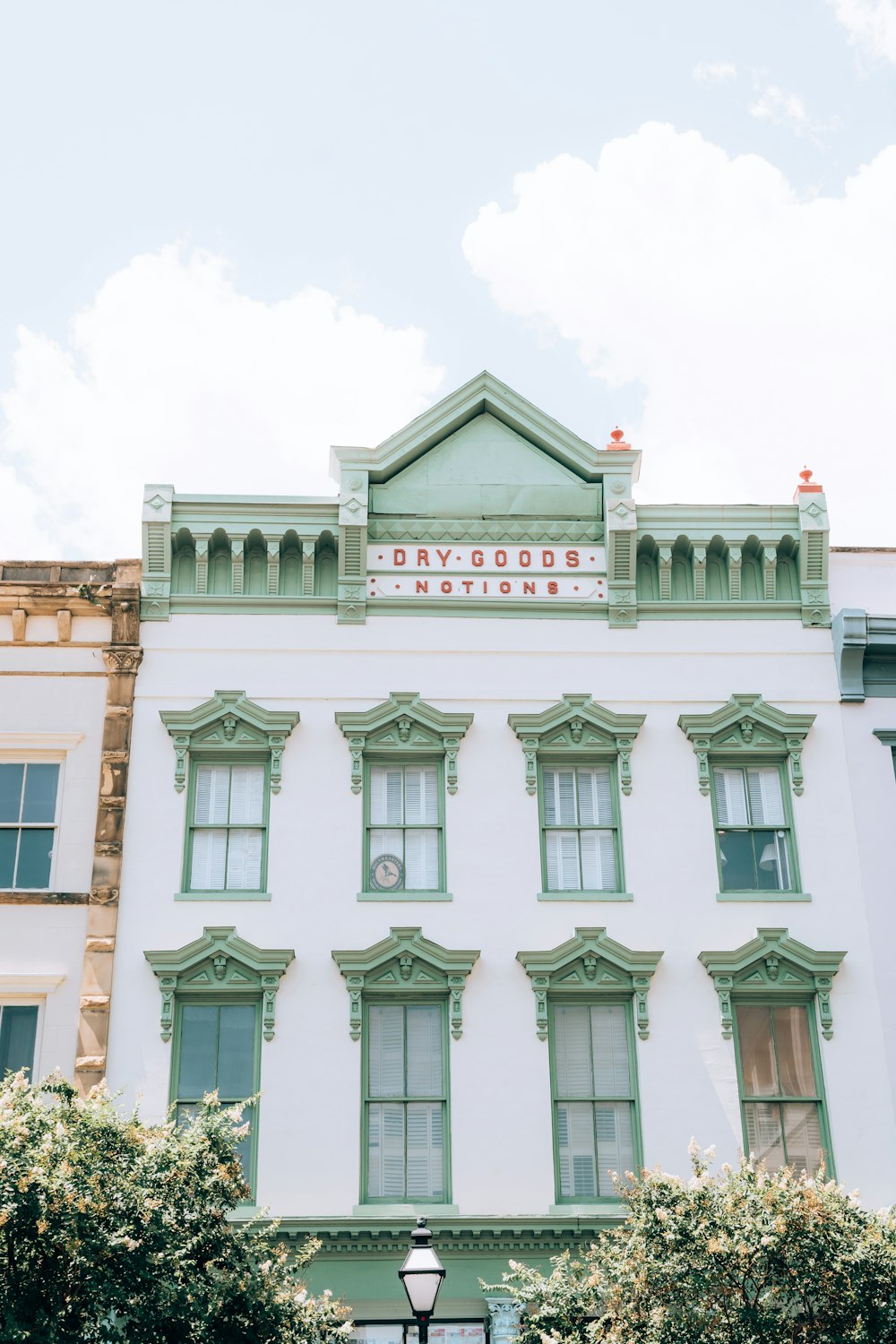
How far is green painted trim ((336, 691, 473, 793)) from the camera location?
19.9 metres

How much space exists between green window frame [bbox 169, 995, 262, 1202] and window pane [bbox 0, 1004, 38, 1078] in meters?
1.70

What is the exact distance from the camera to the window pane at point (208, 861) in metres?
19.3

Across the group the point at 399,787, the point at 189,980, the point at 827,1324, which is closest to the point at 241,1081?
the point at 189,980

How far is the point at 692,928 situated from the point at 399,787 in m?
4.05

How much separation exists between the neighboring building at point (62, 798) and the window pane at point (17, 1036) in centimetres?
1

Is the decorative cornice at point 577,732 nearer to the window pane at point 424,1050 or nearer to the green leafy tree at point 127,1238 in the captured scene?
Result: the window pane at point 424,1050

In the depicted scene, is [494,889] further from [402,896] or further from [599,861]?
[599,861]

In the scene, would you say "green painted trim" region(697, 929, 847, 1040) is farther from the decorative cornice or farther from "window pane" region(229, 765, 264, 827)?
"window pane" region(229, 765, 264, 827)

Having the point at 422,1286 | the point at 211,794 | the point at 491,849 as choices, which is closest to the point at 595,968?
the point at 491,849

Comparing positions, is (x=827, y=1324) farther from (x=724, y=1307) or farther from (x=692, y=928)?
(x=692, y=928)

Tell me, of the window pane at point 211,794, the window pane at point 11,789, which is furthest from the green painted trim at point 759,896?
the window pane at point 11,789

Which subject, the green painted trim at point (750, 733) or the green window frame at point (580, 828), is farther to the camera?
the green painted trim at point (750, 733)

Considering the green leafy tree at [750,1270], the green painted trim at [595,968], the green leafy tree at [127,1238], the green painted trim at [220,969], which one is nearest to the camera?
the green leafy tree at [127,1238]

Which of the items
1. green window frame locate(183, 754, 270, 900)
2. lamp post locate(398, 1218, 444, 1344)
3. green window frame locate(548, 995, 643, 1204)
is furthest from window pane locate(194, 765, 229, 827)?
lamp post locate(398, 1218, 444, 1344)
